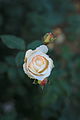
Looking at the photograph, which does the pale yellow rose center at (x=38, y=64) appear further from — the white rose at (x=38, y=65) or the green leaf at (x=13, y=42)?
the green leaf at (x=13, y=42)

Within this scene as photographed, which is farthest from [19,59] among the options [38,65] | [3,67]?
[3,67]

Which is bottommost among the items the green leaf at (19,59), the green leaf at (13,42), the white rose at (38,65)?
the white rose at (38,65)

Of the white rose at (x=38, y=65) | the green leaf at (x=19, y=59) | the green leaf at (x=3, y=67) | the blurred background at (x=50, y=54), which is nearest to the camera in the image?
the white rose at (x=38, y=65)

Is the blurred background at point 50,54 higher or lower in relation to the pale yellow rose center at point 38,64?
higher

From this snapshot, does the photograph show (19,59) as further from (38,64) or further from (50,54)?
(50,54)

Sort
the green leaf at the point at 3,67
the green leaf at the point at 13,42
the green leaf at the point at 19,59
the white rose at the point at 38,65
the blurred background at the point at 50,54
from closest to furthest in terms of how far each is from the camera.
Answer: the white rose at the point at 38,65 → the green leaf at the point at 19,59 → the green leaf at the point at 13,42 → the green leaf at the point at 3,67 → the blurred background at the point at 50,54

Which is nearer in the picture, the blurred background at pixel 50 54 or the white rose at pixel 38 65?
the white rose at pixel 38 65

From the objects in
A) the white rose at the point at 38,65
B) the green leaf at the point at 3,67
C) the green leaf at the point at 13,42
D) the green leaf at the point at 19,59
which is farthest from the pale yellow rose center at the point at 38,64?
the green leaf at the point at 3,67

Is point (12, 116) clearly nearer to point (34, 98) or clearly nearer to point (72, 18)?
point (34, 98)
